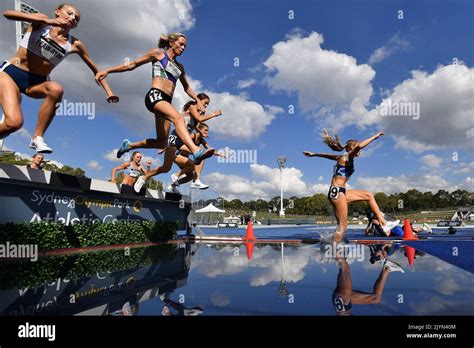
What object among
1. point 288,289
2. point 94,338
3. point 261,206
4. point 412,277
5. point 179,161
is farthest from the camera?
point 261,206

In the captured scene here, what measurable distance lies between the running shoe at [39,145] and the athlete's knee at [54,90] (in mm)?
721

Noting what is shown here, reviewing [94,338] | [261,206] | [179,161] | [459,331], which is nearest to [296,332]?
[459,331]

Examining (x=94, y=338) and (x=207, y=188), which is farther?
(x=207, y=188)

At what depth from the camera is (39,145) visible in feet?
16.1

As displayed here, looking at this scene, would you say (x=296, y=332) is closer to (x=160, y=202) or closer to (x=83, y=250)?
(x=83, y=250)

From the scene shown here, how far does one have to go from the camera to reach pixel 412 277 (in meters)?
3.93

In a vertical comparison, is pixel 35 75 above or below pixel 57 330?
above

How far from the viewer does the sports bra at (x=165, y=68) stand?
5809 mm

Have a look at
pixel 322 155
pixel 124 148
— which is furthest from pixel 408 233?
pixel 124 148

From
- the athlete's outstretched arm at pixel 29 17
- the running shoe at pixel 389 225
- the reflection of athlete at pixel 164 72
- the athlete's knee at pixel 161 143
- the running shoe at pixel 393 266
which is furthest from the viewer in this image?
the running shoe at pixel 389 225

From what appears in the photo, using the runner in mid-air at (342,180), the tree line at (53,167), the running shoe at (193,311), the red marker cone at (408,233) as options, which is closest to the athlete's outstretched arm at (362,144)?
the runner in mid-air at (342,180)

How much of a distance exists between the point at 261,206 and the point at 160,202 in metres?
105

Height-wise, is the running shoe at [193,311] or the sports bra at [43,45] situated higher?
the sports bra at [43,45]

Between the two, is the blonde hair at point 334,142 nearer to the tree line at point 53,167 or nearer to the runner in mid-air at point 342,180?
the runner in mid-air at point 342,180
